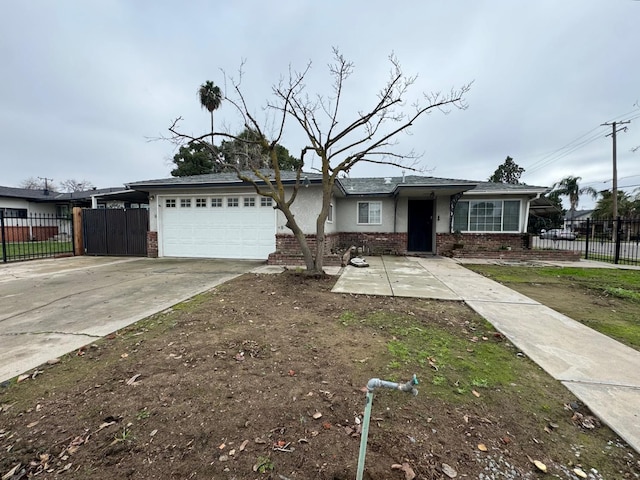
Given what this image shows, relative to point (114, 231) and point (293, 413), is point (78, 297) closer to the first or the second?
point (293, 413)

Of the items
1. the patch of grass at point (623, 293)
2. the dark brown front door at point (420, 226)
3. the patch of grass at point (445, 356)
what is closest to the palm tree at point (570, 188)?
the dark brown front door at point (420, 226)

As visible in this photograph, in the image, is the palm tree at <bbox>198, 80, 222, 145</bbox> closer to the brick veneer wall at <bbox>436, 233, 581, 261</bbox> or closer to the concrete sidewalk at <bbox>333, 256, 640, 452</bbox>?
the brick veneer wall at <bbox>436, 233, 581, 261</bbox>

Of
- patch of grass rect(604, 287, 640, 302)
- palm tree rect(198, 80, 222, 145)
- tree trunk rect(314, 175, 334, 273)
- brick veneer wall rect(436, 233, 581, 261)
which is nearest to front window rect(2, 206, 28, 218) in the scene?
palm tree rect(198, 80, 222, 145)

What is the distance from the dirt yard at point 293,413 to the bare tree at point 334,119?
4.17 m

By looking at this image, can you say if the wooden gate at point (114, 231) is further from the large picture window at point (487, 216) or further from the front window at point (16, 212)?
the front window at point (16, 212)

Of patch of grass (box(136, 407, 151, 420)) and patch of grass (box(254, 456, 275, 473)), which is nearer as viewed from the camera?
patch of grass (box(254, 456, 275, 473))

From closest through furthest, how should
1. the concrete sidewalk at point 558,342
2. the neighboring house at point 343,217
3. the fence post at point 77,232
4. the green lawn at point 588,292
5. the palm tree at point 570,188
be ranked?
1. the concrete sidewalk at point 558,342
2. the green lawn at point 588,292
3. the neighboring house at point 343,217
4. the fence post at point 77,232
5. the palm tree at point 570,188

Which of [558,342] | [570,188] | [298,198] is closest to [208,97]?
[298,198]

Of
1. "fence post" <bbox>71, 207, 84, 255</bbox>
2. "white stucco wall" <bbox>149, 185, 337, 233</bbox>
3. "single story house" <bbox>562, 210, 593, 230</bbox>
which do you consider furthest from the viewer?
"single story house" <bbox>562, 210, 593, 230</bbox>

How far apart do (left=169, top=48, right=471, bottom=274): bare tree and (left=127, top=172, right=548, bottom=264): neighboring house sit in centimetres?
277

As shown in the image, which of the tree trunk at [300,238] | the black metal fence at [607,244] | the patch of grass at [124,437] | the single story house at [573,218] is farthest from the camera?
the single story house at [573,218]

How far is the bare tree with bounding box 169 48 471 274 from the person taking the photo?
267 inches

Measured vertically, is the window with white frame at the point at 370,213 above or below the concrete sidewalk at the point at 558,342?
above

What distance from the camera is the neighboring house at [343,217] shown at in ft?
35.2
